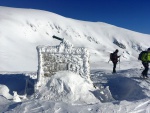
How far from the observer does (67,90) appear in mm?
10102

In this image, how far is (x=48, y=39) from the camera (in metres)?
63.1

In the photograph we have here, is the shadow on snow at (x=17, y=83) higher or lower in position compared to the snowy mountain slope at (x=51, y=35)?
lower

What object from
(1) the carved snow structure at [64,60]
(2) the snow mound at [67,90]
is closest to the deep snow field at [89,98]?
(2) the snow mound at [67,90]

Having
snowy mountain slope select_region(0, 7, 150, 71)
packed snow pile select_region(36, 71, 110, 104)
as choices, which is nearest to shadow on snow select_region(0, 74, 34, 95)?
packed snow pile select_region(36, 71, 110, 104)

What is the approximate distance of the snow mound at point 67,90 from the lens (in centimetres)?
1000

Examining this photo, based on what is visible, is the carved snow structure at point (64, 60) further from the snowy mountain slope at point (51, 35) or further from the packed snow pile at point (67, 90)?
the snowy mountain slope at point (51, 35)

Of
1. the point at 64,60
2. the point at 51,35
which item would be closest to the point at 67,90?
the point at 64,60

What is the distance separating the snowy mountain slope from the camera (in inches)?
1903

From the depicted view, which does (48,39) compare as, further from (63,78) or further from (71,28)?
(63,78)

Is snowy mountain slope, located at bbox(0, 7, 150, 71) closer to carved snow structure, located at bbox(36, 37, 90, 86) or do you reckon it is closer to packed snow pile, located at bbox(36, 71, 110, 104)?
carved snow structure, located at bbox(36, 37, 90, 86)

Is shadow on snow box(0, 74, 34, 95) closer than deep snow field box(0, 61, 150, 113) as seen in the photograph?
No

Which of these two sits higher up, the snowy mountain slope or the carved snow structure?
the snowy mountain slope

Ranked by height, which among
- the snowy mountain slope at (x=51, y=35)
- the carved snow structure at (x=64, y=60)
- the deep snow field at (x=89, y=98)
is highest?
the snowy mountain slope at (x=51, y=35)

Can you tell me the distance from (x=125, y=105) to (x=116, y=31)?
8811 cm
